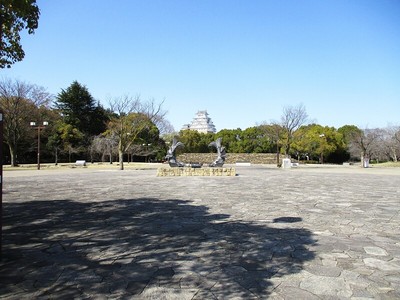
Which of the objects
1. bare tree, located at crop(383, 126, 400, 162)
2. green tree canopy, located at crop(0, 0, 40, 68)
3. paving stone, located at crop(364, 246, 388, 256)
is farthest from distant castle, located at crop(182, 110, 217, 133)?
paving stone, located at crop(364, 246, 388, 256)

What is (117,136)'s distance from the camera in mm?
40875

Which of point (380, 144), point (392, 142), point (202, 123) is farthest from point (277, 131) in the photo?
point (202, 123)

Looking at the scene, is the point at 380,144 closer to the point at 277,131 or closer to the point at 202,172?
the point at 277,131

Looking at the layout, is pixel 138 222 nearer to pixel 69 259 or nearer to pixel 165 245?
pixel 165 245

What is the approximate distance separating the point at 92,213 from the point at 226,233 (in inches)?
126

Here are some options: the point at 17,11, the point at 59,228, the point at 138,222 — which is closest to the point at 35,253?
the point at 59,228

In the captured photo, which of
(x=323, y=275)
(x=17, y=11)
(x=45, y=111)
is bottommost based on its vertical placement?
(x=323, y=275)

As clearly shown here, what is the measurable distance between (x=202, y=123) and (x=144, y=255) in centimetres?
10453

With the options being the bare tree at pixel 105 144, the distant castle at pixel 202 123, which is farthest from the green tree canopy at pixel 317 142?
the distant castle at pixel 202 123

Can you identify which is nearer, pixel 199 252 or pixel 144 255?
pixel 144 255

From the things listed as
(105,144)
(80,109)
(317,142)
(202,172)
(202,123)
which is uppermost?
(202,123)

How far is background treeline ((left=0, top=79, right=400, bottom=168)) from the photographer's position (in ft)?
96.7

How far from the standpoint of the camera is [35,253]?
387 centimetres

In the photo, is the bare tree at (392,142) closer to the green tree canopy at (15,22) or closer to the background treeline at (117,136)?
the background treeline at (117,136)
